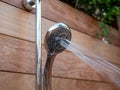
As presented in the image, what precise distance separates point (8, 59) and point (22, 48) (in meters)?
0.07

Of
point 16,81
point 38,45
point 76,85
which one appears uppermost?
point 38,45

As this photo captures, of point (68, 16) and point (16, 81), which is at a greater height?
point (68, 16)

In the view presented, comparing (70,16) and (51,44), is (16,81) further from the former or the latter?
(70,16)

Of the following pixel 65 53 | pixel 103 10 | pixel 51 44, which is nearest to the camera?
pixel 51 44

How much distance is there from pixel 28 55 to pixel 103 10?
559 millimetres

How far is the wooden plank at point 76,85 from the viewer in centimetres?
88

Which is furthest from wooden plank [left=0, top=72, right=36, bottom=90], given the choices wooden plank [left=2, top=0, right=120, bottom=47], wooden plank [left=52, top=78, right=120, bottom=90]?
wooden plank [left=2, top=0, right=120, bottom=47]

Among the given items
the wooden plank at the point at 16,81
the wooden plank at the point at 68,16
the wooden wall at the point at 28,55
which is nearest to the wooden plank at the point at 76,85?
the wooden wall at the point at 28,55

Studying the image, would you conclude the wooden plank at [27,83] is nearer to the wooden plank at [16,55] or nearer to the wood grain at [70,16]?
the wooden plank at [16,55]

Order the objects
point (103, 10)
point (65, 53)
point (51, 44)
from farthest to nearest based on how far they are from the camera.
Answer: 1. point (103, 10)
2. point (65, 53)
3. point (51, 44)

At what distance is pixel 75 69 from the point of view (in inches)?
39.0

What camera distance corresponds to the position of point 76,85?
977 mm

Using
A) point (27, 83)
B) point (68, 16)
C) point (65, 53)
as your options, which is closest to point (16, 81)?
point (27, 83)

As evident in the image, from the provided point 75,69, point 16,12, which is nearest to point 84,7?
point 75,69
